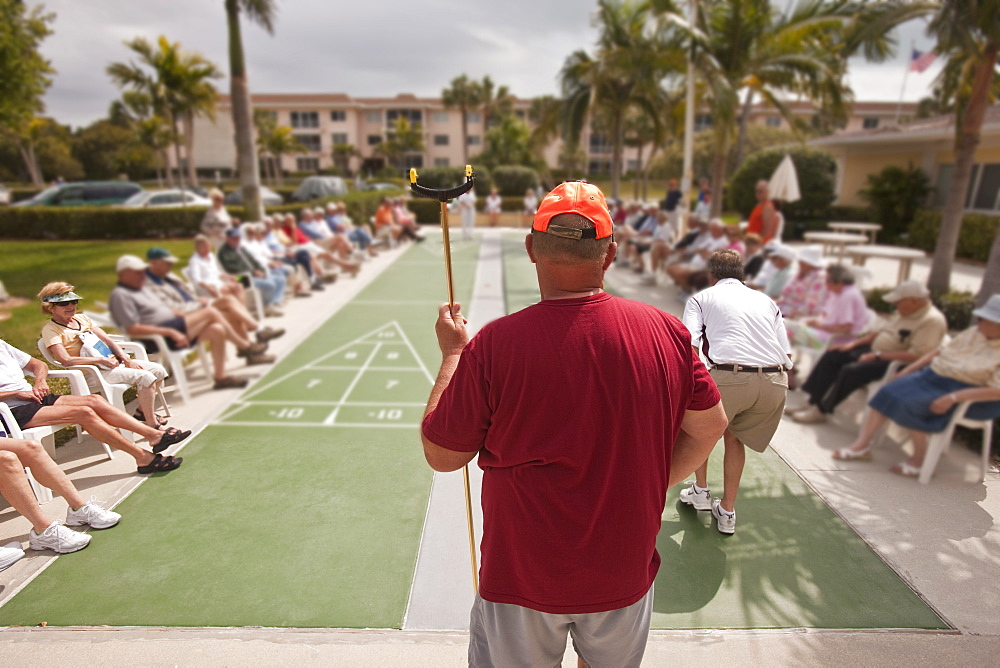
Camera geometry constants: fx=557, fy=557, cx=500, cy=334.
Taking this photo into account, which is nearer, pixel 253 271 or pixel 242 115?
pixel 253 271

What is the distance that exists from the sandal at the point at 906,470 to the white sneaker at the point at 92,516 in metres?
5.32

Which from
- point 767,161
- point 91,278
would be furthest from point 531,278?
point 767,161

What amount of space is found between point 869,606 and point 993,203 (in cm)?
1791

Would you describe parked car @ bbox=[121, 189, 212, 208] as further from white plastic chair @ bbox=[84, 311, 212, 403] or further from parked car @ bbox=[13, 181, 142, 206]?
white plastic chair @ bbox=[84, 311, 212, 403]

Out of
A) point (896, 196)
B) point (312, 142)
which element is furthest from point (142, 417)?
point (312, 142)

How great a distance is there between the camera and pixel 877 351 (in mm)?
4758

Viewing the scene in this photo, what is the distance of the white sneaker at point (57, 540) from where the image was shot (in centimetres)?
305

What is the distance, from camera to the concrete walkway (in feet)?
8.29

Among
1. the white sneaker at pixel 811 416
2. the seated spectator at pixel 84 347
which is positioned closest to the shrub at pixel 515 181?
the white sneaker at pixel 811 416

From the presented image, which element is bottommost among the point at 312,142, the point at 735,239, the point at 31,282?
the point at 31,282

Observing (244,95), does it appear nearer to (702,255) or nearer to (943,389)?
(702,255)

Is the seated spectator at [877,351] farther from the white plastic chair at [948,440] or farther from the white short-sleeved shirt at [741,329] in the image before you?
the white short-sleeved shirt at [741,329]

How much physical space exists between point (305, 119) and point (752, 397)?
6254 cm

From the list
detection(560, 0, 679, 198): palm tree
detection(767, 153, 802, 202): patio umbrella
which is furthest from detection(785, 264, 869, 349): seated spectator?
detection(560, 0, 679, 198): palm tree
